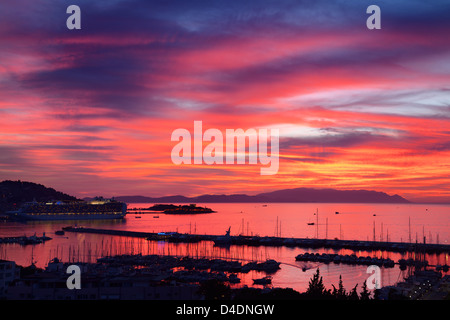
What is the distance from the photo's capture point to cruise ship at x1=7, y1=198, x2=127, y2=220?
119 meters

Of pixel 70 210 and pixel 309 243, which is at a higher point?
pixel 70 210

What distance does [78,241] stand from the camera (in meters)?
69.1

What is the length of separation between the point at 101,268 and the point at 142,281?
47.3 ft

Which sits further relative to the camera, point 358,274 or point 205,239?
point 205,239

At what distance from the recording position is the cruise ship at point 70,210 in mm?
119062

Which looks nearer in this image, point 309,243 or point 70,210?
point 309,243

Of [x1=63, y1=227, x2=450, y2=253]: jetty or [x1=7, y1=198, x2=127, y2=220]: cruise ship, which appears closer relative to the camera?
[x1=63, y1=227, x2=450, y2=253]: jetty

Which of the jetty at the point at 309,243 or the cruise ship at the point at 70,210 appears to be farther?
the cruise ship at the point at 70,210

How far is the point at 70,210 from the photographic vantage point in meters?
124
